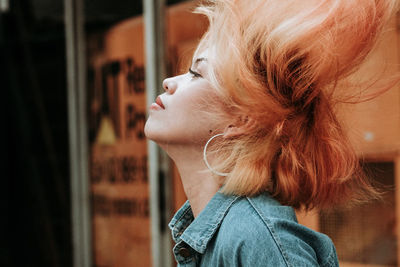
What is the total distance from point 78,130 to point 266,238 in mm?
3914

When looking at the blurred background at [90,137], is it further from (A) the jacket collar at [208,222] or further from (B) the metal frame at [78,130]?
(A) the jacket collar at [208,222]

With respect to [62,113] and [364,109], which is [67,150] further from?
[364,109]

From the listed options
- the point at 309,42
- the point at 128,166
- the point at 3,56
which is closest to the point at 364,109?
the point at 309,42

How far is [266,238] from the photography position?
1.30m

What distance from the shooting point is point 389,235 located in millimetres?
2975

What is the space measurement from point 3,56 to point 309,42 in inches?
193

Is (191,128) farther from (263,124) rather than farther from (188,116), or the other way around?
(263,124)

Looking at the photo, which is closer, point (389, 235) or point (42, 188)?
point (389, 235)

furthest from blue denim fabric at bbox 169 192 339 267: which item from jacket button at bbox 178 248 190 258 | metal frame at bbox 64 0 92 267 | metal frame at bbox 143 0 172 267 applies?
metal frame at bbox 64 0 92 267

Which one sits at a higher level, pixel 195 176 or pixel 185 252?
pixel 195 176

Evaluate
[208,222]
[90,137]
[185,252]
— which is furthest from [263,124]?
[90,137]

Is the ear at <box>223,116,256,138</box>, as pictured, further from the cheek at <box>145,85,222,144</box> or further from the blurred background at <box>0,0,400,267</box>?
the blurred background at <box>0,0,400,267</box>

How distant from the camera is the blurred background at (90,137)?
4133mm

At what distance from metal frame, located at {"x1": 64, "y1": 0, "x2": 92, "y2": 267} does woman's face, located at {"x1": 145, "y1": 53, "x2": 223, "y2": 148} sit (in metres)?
3.49
